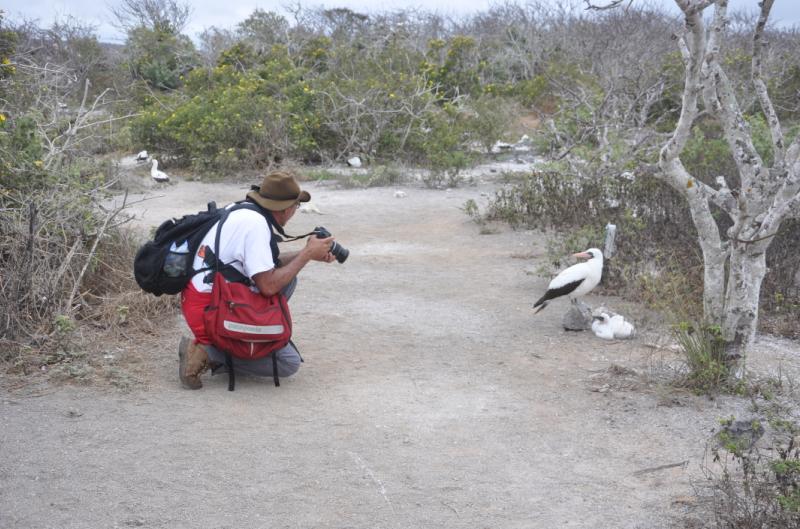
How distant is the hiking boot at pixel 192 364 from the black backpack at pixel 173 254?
0.28 meters

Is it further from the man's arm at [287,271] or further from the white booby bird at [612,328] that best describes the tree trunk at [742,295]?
the man's arm at [287,271]

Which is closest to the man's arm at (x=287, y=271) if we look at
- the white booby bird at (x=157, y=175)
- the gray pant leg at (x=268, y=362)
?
the gray pant leg at (x=268, y=362)

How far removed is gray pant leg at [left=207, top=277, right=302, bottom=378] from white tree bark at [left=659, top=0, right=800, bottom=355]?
2.00m

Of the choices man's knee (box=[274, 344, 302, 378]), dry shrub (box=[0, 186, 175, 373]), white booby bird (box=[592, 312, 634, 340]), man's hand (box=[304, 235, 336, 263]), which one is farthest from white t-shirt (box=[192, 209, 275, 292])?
white booby bird (box=[592, 312, 634, 340])

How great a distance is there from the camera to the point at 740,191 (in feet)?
14.3

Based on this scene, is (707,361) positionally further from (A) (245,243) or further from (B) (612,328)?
(A) (245,243)

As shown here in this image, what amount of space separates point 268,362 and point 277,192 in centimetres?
82

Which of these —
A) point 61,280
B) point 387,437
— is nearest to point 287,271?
point 387,437

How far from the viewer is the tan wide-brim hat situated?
4.04 m

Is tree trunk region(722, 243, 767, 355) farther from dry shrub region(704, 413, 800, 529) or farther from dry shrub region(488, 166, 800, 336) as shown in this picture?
dry shrub region(704, 413, 800, 529)

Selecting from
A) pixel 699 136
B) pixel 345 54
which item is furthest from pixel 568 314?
pixel 345 54

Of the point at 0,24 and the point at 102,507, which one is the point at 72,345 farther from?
the point at 0,24

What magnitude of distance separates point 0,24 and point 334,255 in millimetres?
2718

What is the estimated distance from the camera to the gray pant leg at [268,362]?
4211 mm
